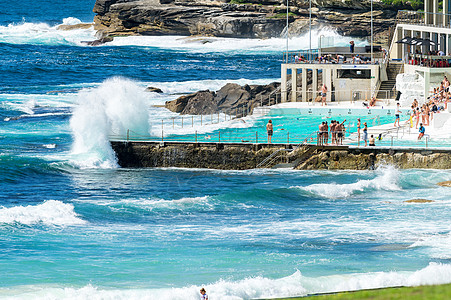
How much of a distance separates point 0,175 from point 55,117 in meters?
20.8

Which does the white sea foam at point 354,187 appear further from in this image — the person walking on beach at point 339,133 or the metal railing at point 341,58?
the metal railing at point 341,58

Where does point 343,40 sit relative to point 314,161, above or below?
above

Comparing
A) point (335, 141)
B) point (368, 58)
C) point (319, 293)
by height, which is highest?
point (368, 58)

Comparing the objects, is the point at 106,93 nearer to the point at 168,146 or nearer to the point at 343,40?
the point at 168,146

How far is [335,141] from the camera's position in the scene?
40031mm

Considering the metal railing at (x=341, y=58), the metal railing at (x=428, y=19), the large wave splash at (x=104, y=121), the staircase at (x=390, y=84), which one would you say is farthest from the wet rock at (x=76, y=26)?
the large wave splash at (x=104, y=121)

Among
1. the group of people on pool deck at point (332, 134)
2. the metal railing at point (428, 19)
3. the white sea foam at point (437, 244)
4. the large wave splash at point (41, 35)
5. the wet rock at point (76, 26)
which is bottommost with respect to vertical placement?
the white sea foam at point (437, 244)

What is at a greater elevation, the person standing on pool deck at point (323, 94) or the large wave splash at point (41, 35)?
the large wave splash at point (41, 35)

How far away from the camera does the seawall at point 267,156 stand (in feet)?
126

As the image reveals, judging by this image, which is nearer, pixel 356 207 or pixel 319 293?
pixel 319 293

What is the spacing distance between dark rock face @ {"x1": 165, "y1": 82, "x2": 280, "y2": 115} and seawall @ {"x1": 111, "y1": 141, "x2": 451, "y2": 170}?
561 inches

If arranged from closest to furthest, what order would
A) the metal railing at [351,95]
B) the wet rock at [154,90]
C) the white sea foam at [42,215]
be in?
the white sea foam at [42,215]
the metal railing at [351,95]
the wet rock at [154,90]

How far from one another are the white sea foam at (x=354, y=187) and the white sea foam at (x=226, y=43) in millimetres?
86986

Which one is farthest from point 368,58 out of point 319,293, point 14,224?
point 319,293
